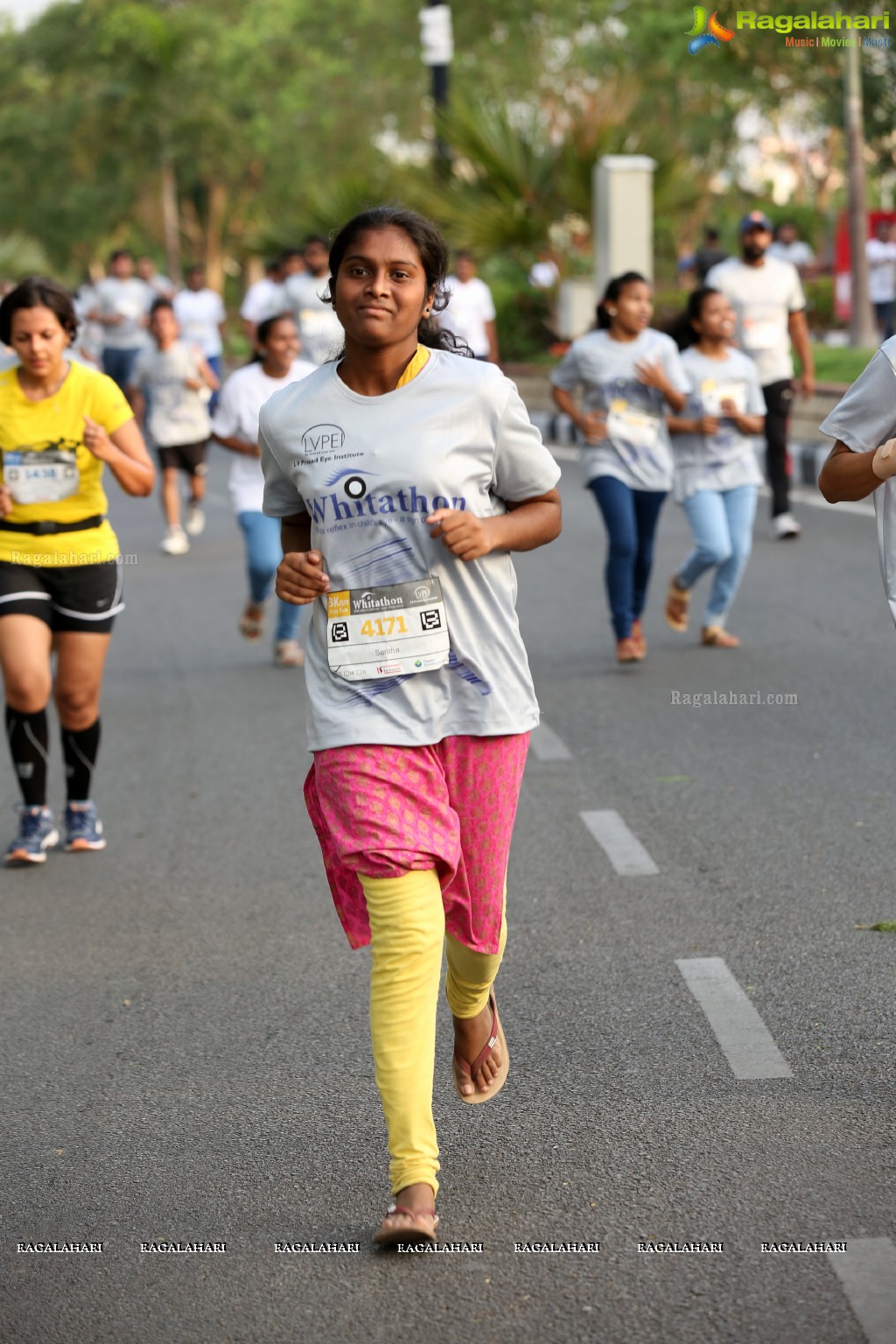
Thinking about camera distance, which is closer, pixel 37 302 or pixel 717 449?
pixel 37 302

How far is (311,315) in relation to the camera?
55.9 feet

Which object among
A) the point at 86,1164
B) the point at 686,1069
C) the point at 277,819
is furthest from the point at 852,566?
the point at 86,1164

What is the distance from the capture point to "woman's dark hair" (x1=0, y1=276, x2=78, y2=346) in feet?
20.7

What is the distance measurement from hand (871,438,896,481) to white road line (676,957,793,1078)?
4.49ft

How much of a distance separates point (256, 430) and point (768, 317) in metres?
4.46

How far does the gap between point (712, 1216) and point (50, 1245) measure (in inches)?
49.7

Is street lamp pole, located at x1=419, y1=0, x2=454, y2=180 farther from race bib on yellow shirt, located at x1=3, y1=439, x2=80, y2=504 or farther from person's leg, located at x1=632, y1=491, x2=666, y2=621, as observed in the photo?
race bib on yellow shirt, located at x1=3, y1=439, x2=80, y2=504

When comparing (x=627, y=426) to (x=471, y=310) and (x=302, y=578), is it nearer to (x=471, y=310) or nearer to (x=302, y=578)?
(x=302, y=578)

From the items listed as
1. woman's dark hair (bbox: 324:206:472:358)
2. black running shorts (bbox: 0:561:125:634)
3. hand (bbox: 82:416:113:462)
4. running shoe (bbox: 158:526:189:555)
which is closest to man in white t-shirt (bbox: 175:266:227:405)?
running shoe (bbox: 158:526:189:555)

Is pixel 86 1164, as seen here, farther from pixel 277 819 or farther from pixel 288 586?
pixel 277 819

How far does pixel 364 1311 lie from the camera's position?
11.2ft

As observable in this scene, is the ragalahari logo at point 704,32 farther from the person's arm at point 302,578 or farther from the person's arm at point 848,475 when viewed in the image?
the person's arm at point 302,578

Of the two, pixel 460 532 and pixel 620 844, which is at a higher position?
pixel 460 532

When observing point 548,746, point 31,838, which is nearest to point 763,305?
point 548,746
